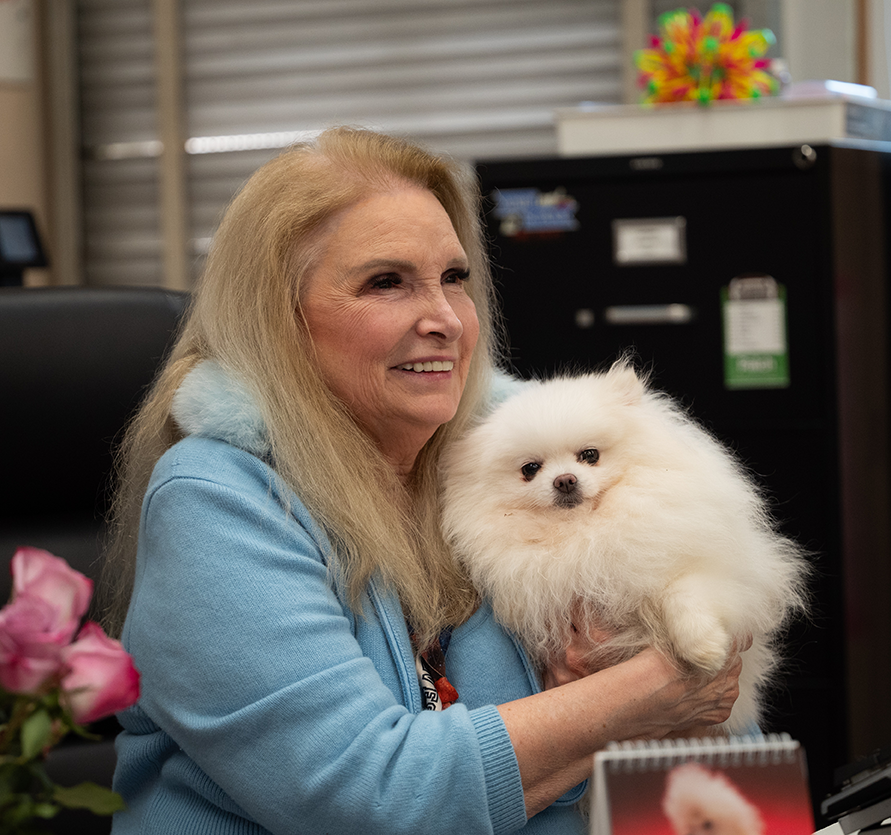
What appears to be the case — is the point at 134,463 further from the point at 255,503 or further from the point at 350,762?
the point at 350,762

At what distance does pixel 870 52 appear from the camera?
135 inches

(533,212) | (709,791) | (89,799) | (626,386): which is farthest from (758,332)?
(89,799)

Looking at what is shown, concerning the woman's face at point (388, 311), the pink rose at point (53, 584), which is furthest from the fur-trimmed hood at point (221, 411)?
the pink rose at point (53, 584)

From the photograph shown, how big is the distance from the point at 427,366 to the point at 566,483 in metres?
0.27

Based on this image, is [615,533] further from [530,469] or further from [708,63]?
[708,63]

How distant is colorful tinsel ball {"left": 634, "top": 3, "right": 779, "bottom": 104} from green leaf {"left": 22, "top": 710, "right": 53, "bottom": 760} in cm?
268

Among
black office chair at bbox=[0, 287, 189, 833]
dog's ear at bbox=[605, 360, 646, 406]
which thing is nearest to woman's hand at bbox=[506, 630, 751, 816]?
dog's ear at bbox=[605, 360, 646, 406]

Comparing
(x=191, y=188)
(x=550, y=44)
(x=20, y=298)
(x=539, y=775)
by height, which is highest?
(x=550, y=44)

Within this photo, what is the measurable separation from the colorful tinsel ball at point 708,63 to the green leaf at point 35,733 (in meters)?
2.68

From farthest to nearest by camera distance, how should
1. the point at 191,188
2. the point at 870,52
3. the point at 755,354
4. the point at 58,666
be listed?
the point at 191,188 < the point at 870,52 < the point at 755,354 < the point at 58,666

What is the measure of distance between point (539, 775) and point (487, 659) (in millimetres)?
220

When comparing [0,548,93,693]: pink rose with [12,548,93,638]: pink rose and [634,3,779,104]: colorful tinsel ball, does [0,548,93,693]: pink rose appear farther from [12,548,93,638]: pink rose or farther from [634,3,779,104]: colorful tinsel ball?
[634,3,779,104]: colorful tinsel ball

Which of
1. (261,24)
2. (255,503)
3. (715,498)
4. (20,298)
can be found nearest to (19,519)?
(20,298)

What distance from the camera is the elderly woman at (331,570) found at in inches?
41.1
